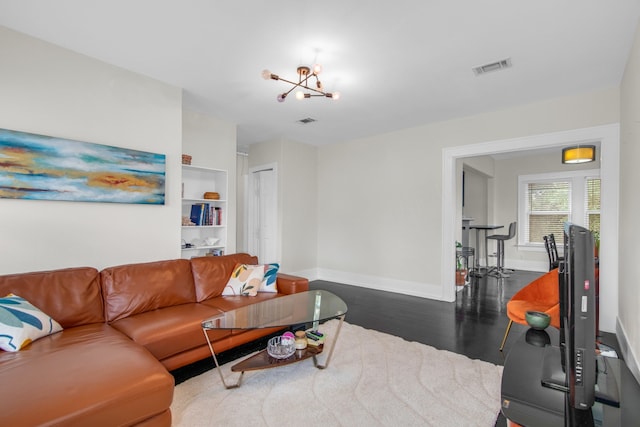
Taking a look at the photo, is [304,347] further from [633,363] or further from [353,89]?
[353,89]

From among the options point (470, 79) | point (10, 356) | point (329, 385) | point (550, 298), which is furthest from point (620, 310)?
point (10, 356)

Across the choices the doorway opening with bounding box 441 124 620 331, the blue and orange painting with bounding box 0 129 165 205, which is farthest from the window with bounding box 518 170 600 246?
the blue and orange painting with bounding box 0 129 165 205

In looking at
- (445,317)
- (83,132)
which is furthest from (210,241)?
(445,317)

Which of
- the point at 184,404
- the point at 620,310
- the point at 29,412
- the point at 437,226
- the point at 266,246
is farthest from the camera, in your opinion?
the point at 266,246

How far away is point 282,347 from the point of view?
230 centimetres

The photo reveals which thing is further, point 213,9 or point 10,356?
point 213,9

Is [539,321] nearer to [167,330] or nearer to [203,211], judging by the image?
[167,330]

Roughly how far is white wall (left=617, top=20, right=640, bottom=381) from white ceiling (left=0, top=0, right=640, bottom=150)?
0.29 metres

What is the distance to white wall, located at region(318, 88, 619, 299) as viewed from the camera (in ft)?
12.8

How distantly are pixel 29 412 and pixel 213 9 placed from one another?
2441mm

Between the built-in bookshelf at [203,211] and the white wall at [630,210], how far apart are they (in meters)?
4.11

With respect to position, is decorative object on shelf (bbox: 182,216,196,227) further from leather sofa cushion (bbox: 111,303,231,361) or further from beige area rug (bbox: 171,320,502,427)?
beige area rug (bbox: 171,320,502,427)

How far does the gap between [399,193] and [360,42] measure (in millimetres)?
2895

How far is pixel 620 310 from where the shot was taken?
3070 mm
